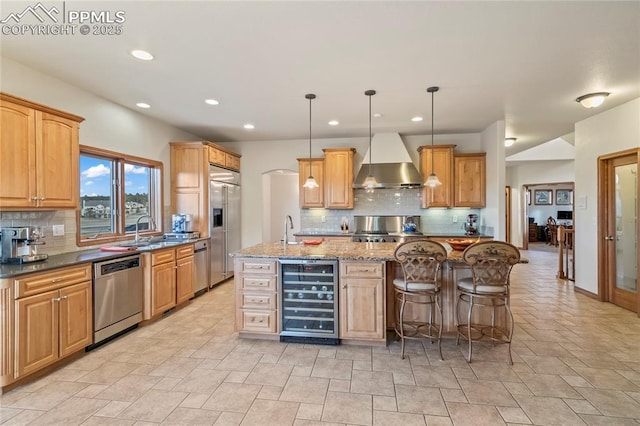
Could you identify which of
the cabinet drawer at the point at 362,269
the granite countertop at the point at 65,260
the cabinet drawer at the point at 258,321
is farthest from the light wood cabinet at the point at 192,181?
the cabinet drawer at the point at 362,269

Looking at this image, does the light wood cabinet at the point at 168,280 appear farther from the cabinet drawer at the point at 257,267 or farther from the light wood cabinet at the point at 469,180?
the light wood cabinet at the point at 469,180

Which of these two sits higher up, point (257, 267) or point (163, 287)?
point (257, 267)

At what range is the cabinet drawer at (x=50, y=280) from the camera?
7.95 feet

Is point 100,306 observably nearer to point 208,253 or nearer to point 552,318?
point 208,253

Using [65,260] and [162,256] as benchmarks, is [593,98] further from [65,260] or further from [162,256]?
[65,260]

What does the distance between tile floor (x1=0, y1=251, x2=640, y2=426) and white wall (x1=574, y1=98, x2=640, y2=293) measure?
161 centimetres

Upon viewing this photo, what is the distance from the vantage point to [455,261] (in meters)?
Answer: 3.18

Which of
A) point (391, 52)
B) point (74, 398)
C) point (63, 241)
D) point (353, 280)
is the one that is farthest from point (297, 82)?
point (74, 398)

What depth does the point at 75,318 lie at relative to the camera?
2869 millimetres

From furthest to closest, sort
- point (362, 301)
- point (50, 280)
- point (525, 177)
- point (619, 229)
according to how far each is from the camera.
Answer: point (525, 177)
point (619, 229)
point (362, 301)
point (50, 280)

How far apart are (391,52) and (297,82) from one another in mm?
1127

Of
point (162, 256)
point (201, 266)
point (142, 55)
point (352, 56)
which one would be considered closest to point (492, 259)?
point (352, 56)

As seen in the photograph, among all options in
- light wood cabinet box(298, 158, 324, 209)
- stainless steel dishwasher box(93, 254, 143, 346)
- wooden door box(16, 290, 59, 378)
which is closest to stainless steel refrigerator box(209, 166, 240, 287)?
light wood cabinet box(298, 158, 324, 209)

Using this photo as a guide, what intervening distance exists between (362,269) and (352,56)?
6.69 ft
